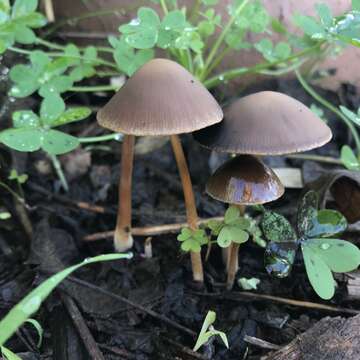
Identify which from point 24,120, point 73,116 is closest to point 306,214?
point 73,116

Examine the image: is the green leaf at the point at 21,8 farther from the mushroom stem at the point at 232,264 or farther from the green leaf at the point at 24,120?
the mushroom stem at the point at 232,264

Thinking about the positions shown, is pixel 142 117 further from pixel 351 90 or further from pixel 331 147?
pixel 351 90

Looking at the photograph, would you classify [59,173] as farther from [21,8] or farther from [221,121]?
[221,121]

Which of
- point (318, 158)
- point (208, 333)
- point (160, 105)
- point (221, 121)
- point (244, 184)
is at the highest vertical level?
point (160, 105)

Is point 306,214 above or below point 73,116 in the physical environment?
below

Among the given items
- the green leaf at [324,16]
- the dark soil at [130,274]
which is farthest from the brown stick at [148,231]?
the green leaf at [324,16]

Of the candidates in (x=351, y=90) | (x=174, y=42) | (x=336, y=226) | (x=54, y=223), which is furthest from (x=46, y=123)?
(x=351, y=90)

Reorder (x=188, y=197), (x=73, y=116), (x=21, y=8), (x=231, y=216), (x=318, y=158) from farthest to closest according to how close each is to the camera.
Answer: (x=318, y=158), (x=21, y=8), (x=73, y=116), (x=188, y=197), (x=231, y=216)
